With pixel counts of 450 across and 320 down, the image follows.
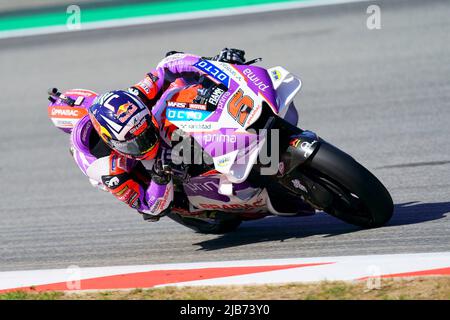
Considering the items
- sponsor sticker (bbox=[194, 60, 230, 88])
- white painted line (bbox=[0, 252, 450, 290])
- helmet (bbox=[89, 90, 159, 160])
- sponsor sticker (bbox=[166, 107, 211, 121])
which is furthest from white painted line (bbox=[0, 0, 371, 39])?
white painted line (bbox=[0, 252, 450, 290])

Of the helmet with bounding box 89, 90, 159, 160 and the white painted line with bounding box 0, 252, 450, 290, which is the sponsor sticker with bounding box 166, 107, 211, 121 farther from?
the white painted line with bounding box 0, 252, 450, 290

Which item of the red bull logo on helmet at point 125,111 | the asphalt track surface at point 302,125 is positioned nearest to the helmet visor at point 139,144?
the red bull logo on helmet at point 125,111

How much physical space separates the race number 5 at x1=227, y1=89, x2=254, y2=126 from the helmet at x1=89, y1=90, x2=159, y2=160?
558 millimetres

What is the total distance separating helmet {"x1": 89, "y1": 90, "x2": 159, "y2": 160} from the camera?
5629 mm

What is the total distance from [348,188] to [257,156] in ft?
2.12

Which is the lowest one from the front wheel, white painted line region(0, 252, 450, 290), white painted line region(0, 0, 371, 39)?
white painted line region(0, 252, 450, 290)

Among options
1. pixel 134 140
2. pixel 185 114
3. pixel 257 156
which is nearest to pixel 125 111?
pixel 134 140

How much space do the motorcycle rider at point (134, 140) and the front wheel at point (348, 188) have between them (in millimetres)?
1008

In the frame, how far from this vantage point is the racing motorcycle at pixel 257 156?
18.5 ft

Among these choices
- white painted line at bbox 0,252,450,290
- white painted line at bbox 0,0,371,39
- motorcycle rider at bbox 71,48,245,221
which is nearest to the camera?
white painted line at bbox 0,252,450,290

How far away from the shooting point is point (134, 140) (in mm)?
5672

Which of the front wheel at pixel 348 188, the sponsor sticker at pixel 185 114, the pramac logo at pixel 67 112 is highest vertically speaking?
the pramac logo at pixel 67 112

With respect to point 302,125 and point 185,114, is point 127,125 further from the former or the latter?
point 302,125

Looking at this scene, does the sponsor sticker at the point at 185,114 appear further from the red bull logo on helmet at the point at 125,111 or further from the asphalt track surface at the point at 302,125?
the asphalt track surface at the point at 302,125
